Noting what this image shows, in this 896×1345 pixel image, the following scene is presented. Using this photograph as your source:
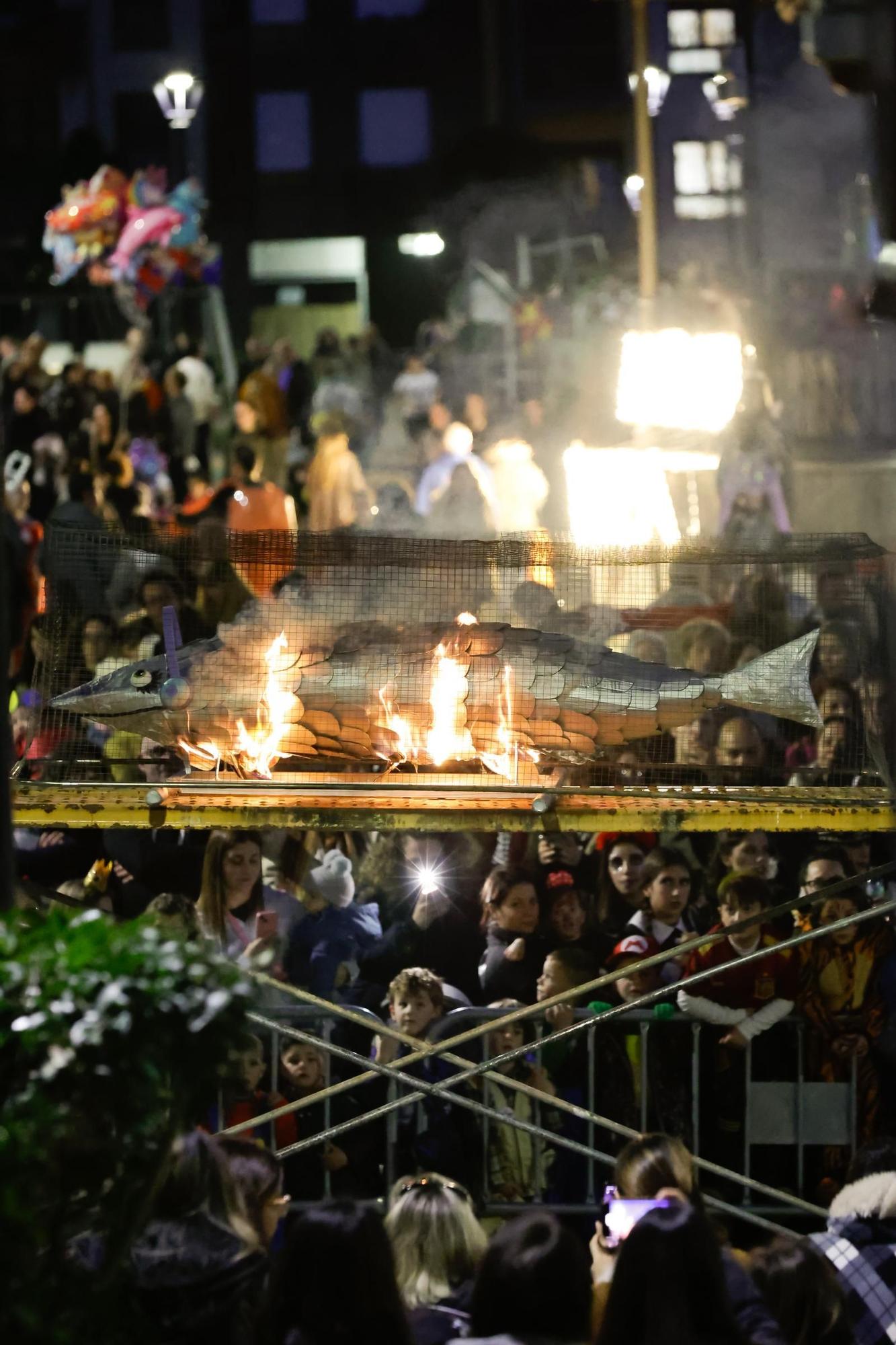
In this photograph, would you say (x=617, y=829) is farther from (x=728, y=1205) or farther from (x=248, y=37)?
(x=248, y=37)

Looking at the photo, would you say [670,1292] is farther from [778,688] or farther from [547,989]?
[547,989]

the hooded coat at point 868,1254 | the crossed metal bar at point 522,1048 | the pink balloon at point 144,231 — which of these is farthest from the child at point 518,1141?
the pink balloon at point 144,231

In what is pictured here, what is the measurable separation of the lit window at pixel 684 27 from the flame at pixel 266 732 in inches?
1193

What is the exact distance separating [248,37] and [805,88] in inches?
615

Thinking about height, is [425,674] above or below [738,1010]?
above

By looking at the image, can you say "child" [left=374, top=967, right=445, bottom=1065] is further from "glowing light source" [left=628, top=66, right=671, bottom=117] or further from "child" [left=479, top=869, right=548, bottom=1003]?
"glowing light source" [left=628, top=66, right=671, bottom=117]

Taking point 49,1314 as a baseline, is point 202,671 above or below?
above

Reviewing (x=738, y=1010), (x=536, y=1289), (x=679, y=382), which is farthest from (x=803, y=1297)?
(x=679, y=382)

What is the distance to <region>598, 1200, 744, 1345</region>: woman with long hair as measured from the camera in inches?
163

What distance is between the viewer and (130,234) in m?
22.1

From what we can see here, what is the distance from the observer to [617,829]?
5.91m

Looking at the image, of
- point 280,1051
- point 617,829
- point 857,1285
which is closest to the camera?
point 857,1285

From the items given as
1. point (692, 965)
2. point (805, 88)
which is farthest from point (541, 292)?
point (692, 965)

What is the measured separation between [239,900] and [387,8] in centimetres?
3434
